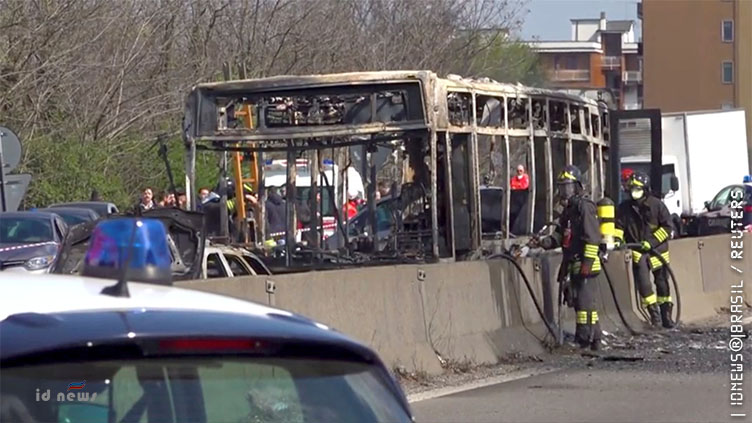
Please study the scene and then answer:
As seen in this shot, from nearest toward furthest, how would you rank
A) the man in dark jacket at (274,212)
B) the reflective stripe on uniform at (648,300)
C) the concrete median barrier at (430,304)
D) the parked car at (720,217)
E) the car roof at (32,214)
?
the concrete median barrier at (430,304) → the man in dark jacket at (274,212) → the reflective stripe on uniform at (648,300) → the car roof at (32,214) → the parked car at (720,217)

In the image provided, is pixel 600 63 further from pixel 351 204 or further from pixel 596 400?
pixel 596 400

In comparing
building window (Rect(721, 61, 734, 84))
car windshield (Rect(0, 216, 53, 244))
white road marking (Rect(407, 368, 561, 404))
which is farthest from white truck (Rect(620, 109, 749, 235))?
building window (Rect(721, 61, 734, 84))

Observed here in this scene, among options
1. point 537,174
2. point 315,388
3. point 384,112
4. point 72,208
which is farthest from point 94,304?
point 72,208

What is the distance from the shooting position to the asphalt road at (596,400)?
10133 millimetres

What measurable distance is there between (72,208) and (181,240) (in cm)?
Result: 1364

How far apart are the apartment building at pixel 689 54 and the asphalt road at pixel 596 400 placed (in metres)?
66.2

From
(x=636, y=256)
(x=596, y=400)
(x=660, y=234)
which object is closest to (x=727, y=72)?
(x=660, y=234)

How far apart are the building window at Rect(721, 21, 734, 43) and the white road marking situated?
67.0 m

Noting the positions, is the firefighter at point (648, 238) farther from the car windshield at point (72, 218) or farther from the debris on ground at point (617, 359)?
the car windshield at point (72, 218)

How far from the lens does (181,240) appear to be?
13234 millimetres

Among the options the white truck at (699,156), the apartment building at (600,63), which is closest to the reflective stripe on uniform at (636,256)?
the white truck at (699,156)

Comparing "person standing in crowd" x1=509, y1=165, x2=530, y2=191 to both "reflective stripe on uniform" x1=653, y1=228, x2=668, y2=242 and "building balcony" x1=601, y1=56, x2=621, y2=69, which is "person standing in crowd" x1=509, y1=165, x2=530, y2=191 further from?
"building balcony" x1=601, y1=56, x2=621, y2=69

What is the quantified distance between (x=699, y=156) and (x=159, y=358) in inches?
1382

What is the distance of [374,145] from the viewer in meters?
15.5
